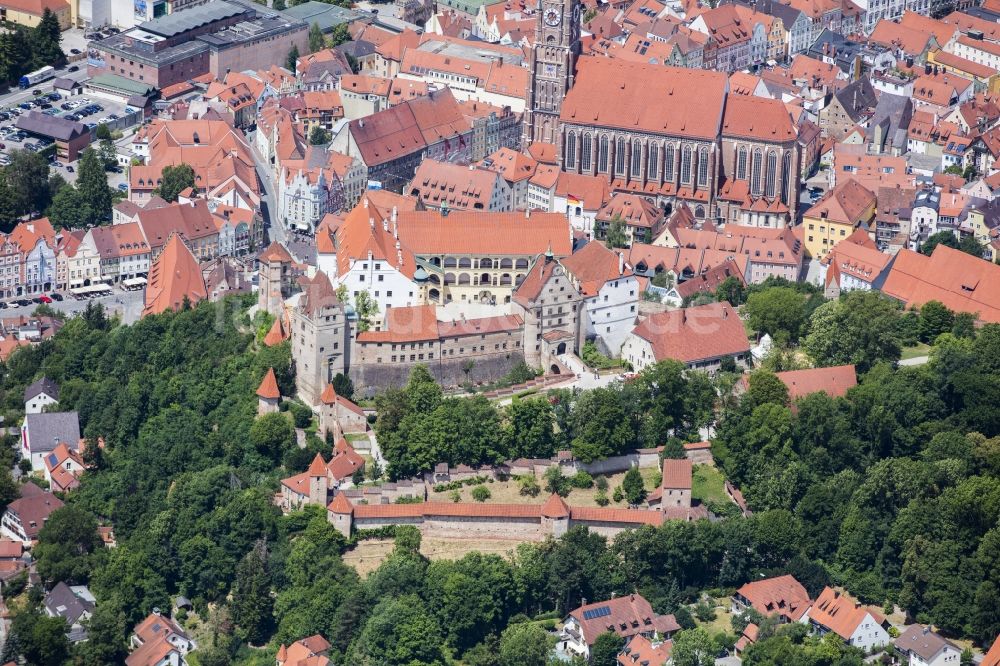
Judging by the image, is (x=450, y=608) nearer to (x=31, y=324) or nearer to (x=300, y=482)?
(x=300, y=482)

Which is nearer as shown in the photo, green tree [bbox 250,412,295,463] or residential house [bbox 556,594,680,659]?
residential house [bbox 556,594,680,659]

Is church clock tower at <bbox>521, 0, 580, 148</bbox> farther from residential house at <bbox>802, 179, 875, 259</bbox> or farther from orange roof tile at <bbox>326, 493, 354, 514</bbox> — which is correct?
orange roof tile at <bbox>326, 493, 354, 514</bbox>

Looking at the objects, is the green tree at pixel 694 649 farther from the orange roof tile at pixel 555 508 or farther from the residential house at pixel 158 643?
the residential house at pixel 158 643

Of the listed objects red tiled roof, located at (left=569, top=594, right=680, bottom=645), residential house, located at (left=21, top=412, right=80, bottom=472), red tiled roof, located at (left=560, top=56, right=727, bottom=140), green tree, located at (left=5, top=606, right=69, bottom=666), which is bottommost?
green tree, located at (left=5, top=606, right=69, bottom=666)

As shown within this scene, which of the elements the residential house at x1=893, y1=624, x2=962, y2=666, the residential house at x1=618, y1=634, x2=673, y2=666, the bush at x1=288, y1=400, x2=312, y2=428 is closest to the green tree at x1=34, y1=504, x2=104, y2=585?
the bush at x1=288, y1=400, x2=312, y2=428

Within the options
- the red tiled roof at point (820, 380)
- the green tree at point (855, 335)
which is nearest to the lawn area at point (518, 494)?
the red tiled roof at point (820, 380)

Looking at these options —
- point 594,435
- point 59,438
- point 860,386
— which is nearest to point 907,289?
point 860,386

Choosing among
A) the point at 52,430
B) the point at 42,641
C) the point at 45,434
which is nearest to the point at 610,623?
the point at 42,641
